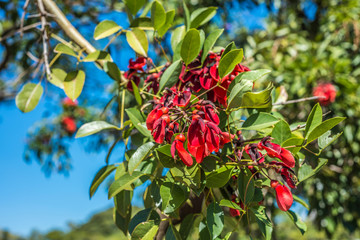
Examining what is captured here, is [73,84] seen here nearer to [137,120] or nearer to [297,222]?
[137,120]

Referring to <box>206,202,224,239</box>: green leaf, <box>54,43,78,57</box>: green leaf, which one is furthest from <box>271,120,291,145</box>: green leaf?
<box>54,43,78,57</box>: green leaf

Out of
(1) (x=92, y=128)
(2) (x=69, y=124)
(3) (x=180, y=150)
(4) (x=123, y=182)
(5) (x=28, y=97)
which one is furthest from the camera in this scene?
(2) (x=69, y=124)

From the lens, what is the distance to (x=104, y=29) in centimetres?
75

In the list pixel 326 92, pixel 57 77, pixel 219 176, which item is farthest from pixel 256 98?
pixel 326 92

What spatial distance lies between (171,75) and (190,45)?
63mm

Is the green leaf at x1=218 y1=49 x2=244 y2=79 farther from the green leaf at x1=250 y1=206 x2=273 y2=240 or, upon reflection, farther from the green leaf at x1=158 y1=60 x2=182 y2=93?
the green leaf at x1=250 y1=206 x2=273 y2=240

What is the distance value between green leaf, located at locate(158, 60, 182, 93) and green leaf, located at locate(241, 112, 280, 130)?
5.8 inches

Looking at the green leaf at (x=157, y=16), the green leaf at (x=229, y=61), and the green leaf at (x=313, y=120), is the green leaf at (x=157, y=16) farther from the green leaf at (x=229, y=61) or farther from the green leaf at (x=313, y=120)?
the green leaf at (x=313, y=120)

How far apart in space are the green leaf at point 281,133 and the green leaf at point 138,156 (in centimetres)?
20

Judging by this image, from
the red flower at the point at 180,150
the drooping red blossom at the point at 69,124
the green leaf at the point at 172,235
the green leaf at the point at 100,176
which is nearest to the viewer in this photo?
the red flower at the point at 180,150

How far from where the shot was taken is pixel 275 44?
221 centimetres

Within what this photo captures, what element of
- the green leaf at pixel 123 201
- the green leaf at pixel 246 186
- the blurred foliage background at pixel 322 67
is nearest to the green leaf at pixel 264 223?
the green leaf at pixel 246 186

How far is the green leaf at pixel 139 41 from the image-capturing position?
0.71 meters

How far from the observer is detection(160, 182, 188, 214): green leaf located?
49 centimetres
